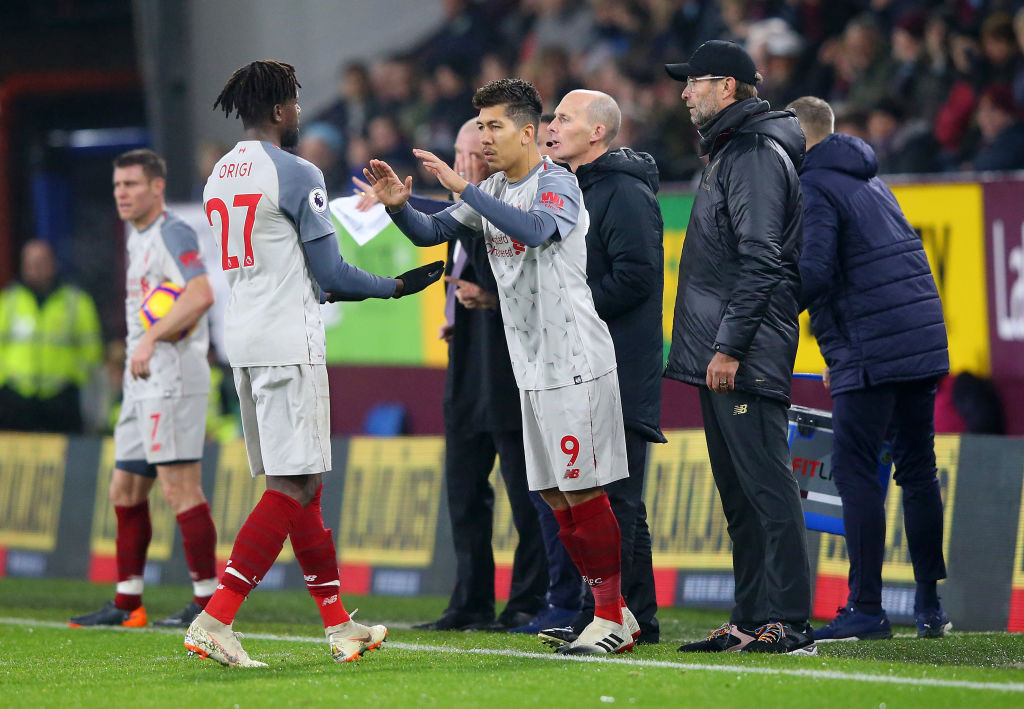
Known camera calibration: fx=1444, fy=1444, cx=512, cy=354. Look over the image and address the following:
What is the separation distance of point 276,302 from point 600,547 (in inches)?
59.9

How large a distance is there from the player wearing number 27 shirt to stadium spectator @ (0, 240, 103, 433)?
26.5 feet

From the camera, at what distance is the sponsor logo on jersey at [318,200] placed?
536 cm

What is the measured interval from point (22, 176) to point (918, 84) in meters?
10.5

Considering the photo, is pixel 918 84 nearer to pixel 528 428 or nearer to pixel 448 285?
pixel 448 285

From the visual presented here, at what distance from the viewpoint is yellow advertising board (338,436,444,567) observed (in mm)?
9336

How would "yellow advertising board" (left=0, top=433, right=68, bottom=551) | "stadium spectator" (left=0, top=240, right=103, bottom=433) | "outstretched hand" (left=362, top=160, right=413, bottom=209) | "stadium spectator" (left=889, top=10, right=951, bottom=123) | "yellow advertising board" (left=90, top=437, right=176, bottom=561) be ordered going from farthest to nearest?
"stadium spectator" (left=0, top=240, right=103, bottom=433) → "yellow advertising board" (left=0, top=433, right=68, bottom=551) → "stadium spectator" (left=889, top=10, right=951, bottom=123) → "yellow advertising board" (left=90, top=437, right=176, bottom=561) → "outstretched hand" (left=362, top=160, right=413, bottom=209)

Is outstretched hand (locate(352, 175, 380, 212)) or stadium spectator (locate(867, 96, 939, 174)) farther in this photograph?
stadium spectator (locate(867, 96, 939, 174))

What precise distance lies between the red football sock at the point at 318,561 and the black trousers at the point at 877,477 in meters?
2.25

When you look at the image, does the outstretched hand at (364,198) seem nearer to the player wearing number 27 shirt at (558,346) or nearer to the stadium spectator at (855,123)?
the player wearing number 27 shirt at (558,346)

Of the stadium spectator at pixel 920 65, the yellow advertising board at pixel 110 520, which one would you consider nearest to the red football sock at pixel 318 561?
the yellow advertising board at pixel 110 520

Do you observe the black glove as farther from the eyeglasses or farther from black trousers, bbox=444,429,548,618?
black trousers, bbox=444,429,548,618

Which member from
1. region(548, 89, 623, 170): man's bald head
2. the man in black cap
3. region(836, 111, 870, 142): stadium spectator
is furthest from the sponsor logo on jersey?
region(836, 111, 870, 142): stadium spectator

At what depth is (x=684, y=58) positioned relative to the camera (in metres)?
12.8

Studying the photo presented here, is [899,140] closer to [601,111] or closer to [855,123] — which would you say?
[855,123]
